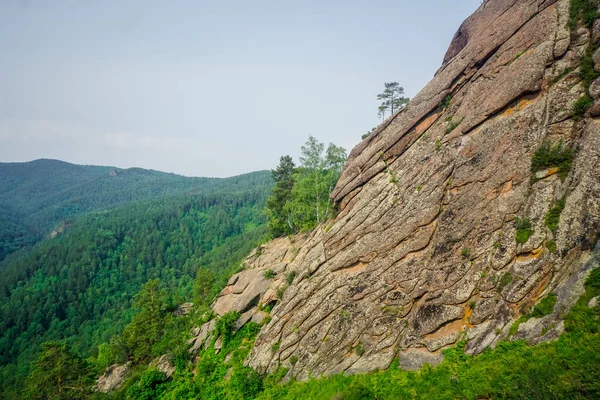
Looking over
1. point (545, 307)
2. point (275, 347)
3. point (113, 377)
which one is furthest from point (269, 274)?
point (113, 377)

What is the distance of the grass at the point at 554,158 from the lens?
16.6 m

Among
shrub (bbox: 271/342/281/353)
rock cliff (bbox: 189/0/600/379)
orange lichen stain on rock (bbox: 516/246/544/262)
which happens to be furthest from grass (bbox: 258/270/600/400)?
shrub (bbox: 271/342/281/353)

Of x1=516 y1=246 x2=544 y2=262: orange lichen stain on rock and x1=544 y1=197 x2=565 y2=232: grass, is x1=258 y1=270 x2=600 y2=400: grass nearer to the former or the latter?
x1=516 y1=246 x2=544 y2=262: orange lichen stain on rock

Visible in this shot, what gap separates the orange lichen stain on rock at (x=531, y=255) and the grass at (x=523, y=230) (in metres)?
0.70

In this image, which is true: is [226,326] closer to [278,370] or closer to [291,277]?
[278,370]

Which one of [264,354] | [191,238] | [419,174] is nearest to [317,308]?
[264,354]

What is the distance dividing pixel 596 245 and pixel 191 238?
18932 cm

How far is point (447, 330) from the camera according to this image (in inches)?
695

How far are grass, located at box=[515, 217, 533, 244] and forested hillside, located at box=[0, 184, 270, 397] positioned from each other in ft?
279

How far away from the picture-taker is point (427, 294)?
747 inches

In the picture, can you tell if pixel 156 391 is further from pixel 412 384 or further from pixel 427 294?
pixel 427 294

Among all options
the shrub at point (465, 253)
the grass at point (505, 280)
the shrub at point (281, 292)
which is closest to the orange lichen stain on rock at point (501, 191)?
the shrub at point (465, 253)

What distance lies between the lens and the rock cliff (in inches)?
623

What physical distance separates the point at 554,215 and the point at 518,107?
8.07 metres
